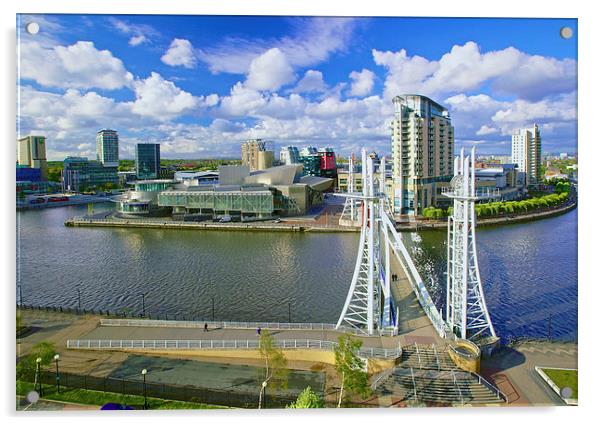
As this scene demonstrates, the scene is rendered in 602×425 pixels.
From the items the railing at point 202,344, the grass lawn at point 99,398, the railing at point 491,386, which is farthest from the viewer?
the railing at point 202,344

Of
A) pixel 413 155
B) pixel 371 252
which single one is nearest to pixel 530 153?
pixel 413 155

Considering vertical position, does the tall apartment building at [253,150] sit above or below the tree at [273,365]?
above

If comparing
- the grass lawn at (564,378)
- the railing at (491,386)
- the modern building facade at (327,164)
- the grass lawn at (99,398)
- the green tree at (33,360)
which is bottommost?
the grass lawn at (99,398)

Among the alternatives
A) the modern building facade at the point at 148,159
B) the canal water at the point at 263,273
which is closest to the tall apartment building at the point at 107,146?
the modern building facade at the point at 148,159

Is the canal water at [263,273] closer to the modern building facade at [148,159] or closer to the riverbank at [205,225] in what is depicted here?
the riverbank at [205,225]

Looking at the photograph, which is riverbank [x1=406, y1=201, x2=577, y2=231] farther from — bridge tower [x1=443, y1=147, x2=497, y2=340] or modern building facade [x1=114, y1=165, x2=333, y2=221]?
bridge tower [x1=443, y1=147, x2=497, y2=340]

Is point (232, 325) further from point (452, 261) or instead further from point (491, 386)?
point (491, 386)

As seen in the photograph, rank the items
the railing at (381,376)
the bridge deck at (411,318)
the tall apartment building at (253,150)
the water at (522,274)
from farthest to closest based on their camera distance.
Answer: the tall apartment building at (253,150)
the water at (522,274)
the bridge deck at (411,318)
the railing at (381,376)
